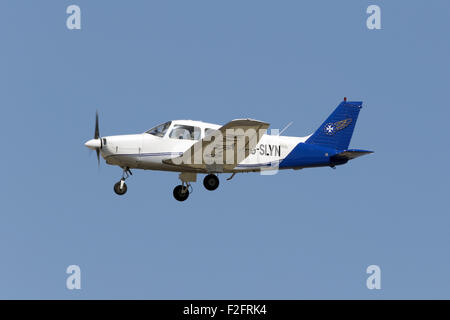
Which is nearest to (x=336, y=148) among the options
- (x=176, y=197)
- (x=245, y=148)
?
(x=245, y=148)

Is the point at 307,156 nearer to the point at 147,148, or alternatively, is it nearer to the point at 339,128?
the point at 339,128

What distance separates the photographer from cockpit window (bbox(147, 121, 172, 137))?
25719 millimetres

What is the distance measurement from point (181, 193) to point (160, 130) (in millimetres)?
2181

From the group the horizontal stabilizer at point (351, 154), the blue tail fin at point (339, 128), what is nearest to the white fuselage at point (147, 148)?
the blue tail fin at point (339, 128)

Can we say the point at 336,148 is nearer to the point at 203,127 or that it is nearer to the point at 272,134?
the point at 272,134

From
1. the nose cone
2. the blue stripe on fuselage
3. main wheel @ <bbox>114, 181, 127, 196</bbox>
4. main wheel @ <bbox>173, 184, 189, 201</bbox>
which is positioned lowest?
main wheel @ <bbox>173, 184, 189, 201</bbox>

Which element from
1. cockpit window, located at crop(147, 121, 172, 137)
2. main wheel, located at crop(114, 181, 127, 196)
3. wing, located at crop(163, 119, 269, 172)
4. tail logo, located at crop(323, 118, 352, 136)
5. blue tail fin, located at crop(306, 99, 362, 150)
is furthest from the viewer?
tail logo, located at crop(323, 118, 352, 136)

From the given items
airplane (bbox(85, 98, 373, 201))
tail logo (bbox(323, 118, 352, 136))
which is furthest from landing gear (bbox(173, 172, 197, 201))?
tail logo (bbox(323, 118, 352, 136))

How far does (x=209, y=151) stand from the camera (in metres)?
25.5

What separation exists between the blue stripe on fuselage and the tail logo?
785mm

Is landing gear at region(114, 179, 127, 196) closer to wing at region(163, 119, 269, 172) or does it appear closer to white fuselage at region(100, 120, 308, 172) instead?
white fuselage at region(100, 120, 308, 172)

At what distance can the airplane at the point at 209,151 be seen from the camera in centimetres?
2516

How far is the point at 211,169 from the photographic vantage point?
26.1 m

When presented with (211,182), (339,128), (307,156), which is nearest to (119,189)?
(211,182)
